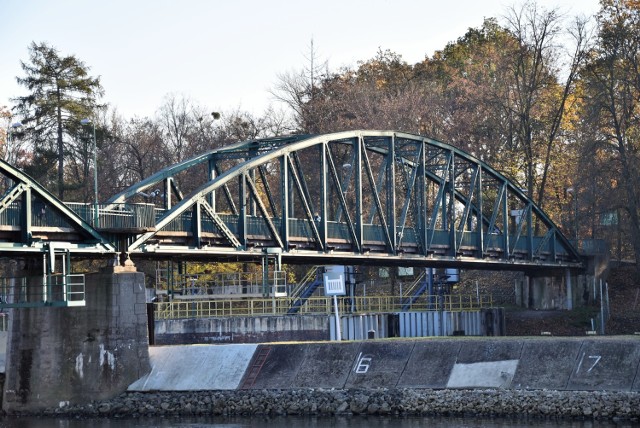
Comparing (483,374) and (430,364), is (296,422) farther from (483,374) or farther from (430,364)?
(483,374)

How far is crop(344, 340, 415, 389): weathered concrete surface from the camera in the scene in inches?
2034

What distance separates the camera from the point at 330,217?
98.2 metres

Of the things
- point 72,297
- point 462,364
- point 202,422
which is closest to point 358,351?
point 462,364

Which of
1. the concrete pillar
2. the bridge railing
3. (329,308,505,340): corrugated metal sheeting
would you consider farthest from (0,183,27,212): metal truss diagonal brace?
the concrete pillar

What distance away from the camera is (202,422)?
4831 centimetres

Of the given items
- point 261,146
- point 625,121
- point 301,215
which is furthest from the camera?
point 301,215

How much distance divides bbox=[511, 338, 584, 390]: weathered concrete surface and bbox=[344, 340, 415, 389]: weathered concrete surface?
16.4ft

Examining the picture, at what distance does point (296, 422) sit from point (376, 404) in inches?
134

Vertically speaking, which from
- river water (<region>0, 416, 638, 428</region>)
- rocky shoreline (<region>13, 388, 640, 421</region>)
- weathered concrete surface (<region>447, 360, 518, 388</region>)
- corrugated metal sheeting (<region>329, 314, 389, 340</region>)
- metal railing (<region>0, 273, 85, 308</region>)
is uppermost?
metal railing (<region>0, 273, 85, 308</region>)

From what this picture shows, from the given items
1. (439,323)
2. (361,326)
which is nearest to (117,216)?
(361,326)

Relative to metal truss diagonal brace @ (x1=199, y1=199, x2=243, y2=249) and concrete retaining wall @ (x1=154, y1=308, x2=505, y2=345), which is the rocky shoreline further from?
concrete retaining wall @ (x1=154, y1=308, x2=505, y2=345)

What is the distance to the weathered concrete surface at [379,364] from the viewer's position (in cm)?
5166

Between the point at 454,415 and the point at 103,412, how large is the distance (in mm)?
14331

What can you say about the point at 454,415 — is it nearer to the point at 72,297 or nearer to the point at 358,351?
the point at 358,351
